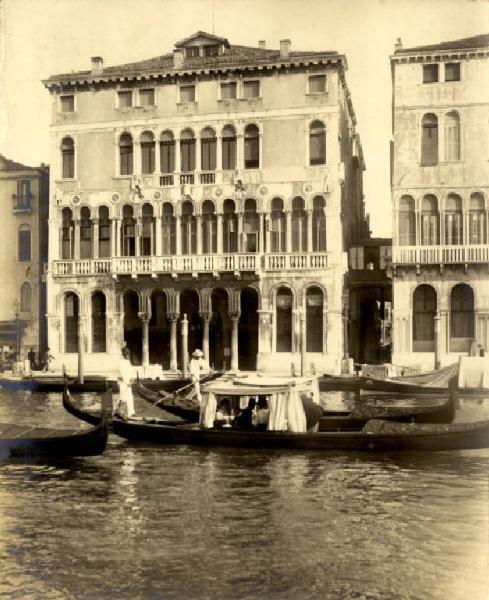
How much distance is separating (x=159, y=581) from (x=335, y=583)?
1186mm

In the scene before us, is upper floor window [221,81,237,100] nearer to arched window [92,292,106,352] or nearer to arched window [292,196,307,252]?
arched window [292,196,307,252]

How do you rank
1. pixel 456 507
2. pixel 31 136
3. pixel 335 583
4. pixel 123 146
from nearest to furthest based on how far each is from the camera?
1. pixel 335 583
2. pixel 456 507
3. pixel 31 136
4. pixel 123 146

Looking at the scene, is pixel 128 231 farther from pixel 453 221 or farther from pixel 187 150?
pixel 453 221

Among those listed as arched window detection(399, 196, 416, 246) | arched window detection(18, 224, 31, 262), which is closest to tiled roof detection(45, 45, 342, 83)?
arched window detection(399, 196, 416, 246)

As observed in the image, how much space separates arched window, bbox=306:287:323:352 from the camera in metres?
23.6

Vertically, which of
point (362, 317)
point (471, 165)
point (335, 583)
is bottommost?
point (335, 583)

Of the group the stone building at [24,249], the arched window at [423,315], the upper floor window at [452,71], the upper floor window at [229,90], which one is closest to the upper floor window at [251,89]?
the upper floor window at [229,90]

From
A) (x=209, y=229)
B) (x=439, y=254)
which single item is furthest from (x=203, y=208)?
(x=439, y=254)

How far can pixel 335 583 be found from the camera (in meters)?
6.95

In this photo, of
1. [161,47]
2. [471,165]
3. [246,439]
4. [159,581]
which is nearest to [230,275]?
[471,165]

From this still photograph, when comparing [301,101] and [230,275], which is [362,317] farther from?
[301,101]

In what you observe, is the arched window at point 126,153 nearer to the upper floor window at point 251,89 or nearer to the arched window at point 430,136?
the upper floor window at point 251,89

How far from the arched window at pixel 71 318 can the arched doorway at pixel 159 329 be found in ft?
5.97

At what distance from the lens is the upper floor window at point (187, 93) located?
79.8ft
